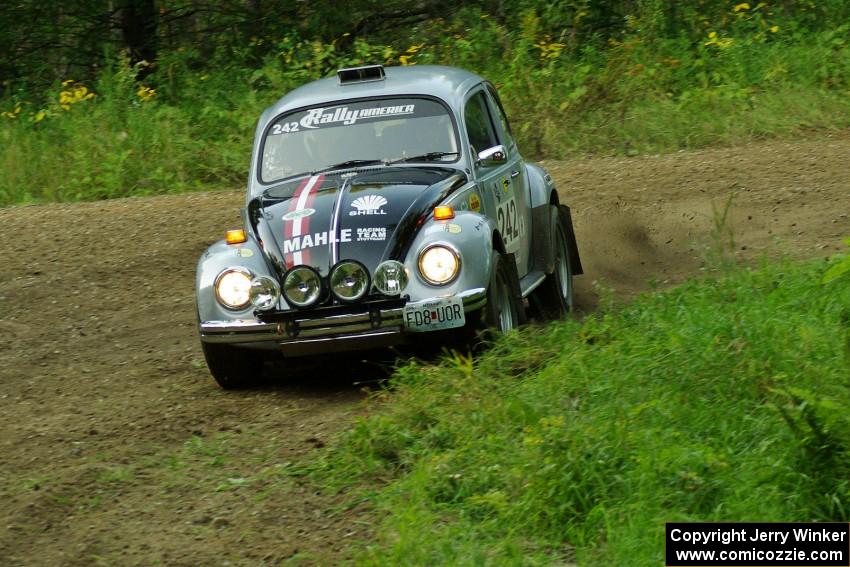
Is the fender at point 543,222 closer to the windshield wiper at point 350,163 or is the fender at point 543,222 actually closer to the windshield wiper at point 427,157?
the windshield wiper at point 427,157

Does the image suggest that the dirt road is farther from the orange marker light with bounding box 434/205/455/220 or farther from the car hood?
the orange marker light with bounding box 434/205/455/220

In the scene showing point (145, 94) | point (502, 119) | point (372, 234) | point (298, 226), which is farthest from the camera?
point (145, 94)

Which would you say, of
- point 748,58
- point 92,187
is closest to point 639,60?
point 748,58

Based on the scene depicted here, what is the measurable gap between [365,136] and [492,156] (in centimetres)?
77

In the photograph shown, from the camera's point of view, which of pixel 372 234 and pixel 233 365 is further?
pixel 233 365

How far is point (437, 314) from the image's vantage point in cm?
625

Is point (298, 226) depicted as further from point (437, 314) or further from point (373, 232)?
point (437, 314)

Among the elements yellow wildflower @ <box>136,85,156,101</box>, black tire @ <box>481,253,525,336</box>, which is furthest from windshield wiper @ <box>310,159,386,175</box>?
yellow wildflower @ <box>136,85,156,101</box>

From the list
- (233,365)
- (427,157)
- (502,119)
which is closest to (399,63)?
(502,119)

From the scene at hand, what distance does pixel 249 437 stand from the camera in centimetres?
593

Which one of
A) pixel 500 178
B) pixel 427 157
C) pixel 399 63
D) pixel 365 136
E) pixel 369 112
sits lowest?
pixel 500 178

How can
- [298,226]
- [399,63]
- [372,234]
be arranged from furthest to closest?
[399,63]
[298,226]
[372,234]

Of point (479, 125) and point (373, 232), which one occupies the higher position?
point (479, 125)

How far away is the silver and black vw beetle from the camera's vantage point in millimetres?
6348
